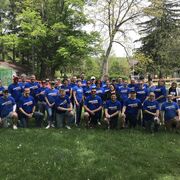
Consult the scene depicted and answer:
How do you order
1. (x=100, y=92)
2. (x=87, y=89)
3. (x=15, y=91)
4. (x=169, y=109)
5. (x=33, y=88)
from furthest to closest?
(x=87, y=89) < (x=100, y=92) < (x=33, y=88) < (x=15, y=91) < (x=169, y=109)

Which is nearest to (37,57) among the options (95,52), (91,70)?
(95,52)

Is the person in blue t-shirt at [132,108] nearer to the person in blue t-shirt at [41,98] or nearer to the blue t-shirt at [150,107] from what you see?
the blue t-shirt at [150,107]

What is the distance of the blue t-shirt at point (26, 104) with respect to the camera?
13547mm

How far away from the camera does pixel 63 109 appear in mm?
13680

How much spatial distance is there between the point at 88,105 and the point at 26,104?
7.93ft

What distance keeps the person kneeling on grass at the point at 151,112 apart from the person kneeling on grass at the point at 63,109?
9.32ft

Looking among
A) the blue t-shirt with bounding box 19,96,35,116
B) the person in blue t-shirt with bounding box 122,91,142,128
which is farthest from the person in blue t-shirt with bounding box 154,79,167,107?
the blue t-shirt with bounding box 19,96,35,116

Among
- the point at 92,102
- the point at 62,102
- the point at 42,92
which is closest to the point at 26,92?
the point at 42,92

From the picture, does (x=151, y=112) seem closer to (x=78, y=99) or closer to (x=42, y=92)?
(x=78, y=99)

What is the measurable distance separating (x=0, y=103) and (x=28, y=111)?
3.58ft

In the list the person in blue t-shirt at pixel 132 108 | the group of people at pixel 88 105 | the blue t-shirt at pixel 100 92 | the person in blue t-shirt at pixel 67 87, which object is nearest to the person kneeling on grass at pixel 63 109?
the group of people at pixel 88 105

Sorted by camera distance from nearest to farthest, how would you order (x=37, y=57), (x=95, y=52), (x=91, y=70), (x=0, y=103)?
(x=0, y=103) < (x=95, y=52) < (x=37, y=57) < (x=91, y=70)

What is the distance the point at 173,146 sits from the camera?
11.4 metres

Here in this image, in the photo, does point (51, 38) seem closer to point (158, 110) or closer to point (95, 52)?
point (95, 52)
